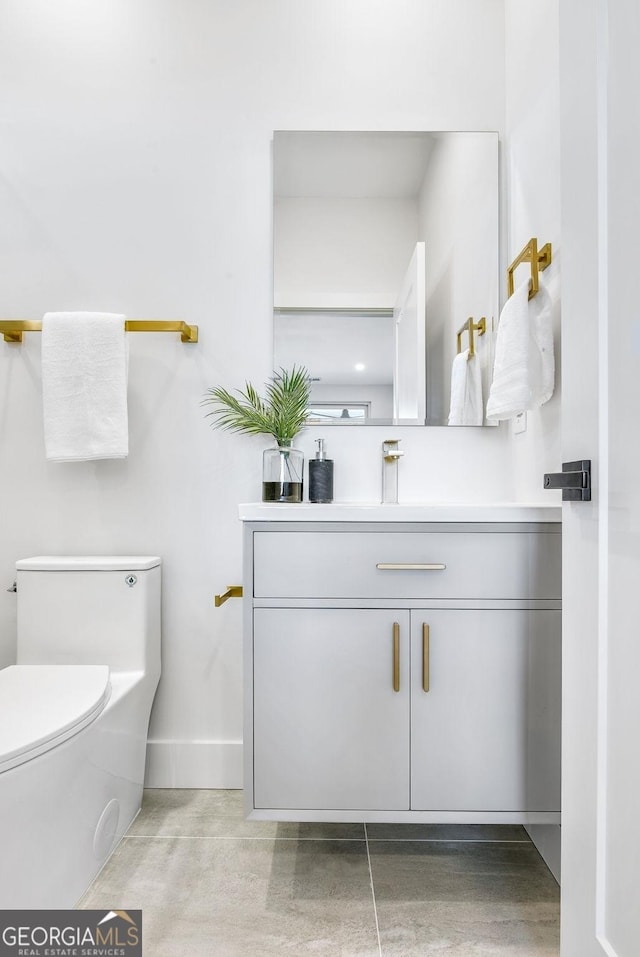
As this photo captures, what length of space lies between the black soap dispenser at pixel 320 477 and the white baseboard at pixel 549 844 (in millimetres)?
992

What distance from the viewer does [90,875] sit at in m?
1.36

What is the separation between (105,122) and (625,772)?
2.15m

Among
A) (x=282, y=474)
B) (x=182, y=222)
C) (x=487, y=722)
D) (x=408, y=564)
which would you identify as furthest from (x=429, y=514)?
(x=182, y=222)

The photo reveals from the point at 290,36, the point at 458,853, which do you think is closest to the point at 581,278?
the point at 458,853

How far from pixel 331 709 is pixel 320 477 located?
26.5 inches

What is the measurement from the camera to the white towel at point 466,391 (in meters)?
1.85

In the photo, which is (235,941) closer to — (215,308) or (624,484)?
(624,484)

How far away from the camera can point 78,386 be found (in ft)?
5.76

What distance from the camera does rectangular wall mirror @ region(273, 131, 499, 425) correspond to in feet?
6.14

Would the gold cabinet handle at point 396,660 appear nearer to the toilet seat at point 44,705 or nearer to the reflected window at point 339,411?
the toilet seat at point 44,705

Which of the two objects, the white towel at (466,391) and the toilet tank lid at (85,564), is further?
the white towel at (466,391)

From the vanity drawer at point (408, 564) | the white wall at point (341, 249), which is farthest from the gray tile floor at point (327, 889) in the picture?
the white wall at point (341, 249)

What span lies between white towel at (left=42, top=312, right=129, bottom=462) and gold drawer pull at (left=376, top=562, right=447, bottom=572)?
2.93ft

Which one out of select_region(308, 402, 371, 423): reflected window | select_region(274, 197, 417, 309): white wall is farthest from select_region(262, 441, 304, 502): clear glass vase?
select_region(274, 197, 417, 309): white wall
